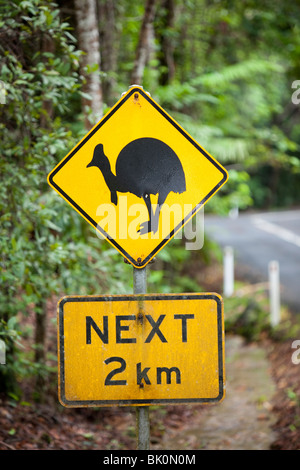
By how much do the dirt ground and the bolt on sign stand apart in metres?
2.09

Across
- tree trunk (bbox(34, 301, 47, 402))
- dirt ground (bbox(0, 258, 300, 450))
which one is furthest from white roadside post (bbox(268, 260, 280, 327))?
tree trunk (bbox(34, 301, 47, 402))

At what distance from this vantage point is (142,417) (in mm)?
2746

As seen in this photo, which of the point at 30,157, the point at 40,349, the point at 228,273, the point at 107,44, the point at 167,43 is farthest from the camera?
the point at 228,273

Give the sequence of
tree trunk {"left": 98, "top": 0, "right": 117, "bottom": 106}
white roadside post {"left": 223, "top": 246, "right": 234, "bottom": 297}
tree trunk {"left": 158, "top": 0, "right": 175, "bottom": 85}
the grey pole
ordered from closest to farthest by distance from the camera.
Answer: the grey pole, tree trunk {"left": 98, "top": 0, "right": 117, "bottom": 106}, tree trunk {"left": 158, "top": 0, "right": 175, "bottom": 85}, white roadside post {"left": 223, "top": 246, "right": 234, "bottom": 297}

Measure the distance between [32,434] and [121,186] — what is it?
2.65 meters

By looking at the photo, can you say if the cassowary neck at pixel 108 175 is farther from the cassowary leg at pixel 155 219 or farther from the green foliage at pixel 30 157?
the green foliage at pixel 30 157

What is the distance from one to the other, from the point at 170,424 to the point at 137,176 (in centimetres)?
369

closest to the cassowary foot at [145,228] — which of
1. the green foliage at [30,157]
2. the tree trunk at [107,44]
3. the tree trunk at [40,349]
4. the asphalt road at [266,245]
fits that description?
the green foliage at [30,157]

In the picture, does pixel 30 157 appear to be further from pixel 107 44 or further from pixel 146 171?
pixel 107 44

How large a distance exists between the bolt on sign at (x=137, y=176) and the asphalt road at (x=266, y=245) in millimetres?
7564

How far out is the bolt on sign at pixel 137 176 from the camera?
2.78 m

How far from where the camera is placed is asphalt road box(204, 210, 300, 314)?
39.8 ft

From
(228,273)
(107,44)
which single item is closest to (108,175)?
(107,44)

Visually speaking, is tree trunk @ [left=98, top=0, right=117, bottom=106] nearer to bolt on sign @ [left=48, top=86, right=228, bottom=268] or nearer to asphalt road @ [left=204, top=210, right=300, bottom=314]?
bolt on sign @ [left=48, top=86, right=228, bottom=268]
